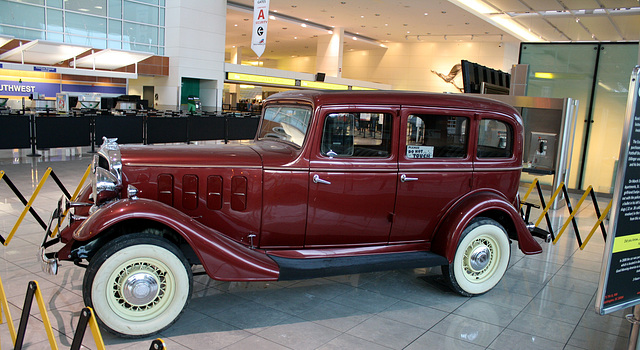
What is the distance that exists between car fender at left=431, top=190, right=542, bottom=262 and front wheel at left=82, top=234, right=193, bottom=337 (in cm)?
240

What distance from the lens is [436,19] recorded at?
2816 cm

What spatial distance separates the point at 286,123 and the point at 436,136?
1.49m

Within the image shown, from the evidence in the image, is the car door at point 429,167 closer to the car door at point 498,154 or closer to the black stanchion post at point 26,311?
the car door at point 498,154

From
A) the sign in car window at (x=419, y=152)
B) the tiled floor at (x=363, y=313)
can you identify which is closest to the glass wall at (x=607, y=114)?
the tiled floor at (x=363, y=313)

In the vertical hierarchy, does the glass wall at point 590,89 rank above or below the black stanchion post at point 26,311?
above

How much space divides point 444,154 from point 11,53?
21.3 metres

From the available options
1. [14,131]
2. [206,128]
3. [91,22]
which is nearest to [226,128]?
[206,128]

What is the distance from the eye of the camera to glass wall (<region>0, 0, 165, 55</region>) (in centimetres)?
2094

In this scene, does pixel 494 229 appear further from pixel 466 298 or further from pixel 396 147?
pixel 396 147

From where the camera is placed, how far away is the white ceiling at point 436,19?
2392 cm

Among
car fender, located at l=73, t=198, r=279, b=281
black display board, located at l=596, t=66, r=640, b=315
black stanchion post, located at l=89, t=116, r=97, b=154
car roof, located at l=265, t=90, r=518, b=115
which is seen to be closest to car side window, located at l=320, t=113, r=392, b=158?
car roof, located at l=265, t=90, r=518, b=115

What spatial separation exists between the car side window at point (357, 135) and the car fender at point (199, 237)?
3.81ft

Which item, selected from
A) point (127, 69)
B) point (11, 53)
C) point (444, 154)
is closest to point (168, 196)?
point (444, 154)

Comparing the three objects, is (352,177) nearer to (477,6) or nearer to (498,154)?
(498,154)
